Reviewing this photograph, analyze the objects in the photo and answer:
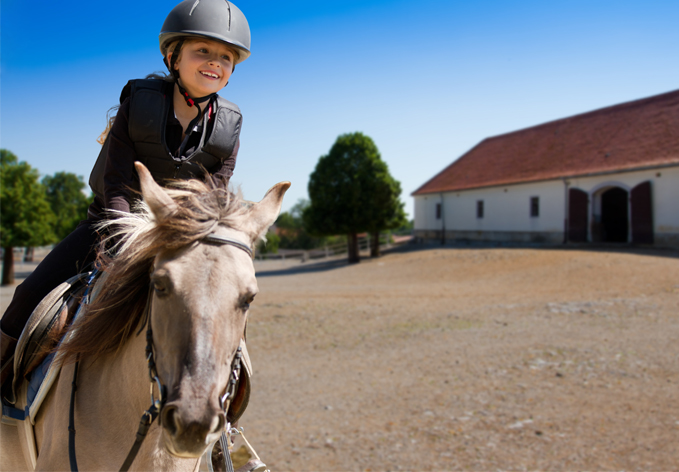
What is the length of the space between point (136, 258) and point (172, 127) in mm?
963

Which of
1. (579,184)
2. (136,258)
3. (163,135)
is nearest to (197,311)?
(136,258)

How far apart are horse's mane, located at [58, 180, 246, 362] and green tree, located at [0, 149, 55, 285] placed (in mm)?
24515

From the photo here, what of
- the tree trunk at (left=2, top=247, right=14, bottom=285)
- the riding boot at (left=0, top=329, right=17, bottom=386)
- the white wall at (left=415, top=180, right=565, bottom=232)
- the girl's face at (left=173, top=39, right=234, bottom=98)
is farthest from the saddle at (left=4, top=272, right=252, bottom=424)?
the white wall at (left=415, top=180, right=565, bottom=232)

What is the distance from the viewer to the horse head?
126 cm

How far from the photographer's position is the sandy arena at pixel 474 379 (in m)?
5.01

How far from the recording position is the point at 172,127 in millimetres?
2297

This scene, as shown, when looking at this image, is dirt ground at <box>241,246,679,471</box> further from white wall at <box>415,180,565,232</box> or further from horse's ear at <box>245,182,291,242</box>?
white wall at <box>415,180,565,232</box>

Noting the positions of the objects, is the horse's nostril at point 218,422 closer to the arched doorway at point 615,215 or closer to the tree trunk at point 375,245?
the tree trunk at point 375,245

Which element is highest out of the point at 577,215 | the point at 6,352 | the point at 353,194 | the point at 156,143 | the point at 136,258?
the point at 353,194

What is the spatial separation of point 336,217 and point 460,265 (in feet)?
31.4

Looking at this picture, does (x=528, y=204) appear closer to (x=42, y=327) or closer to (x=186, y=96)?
(x=186, y=96)

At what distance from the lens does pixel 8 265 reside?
2311cm

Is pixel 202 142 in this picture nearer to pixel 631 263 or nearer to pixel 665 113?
pixel 631 263

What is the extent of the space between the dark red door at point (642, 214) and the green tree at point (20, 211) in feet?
104
